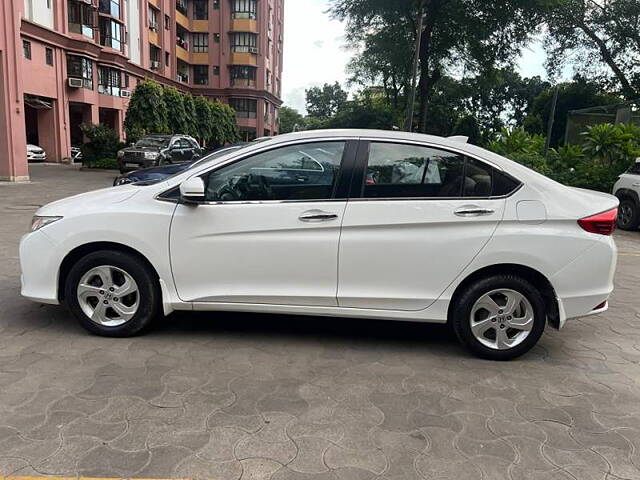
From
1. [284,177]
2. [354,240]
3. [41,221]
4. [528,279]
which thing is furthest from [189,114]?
[528,279]

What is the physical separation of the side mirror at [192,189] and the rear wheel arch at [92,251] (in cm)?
60

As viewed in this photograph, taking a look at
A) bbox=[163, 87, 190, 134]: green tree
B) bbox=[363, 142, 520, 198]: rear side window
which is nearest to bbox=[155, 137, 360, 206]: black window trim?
bbox=[363, 142, 520, 198]: rear side window

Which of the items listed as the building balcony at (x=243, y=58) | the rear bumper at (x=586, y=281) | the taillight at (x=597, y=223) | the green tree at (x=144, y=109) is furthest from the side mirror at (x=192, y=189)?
the building balcony at (x=243, y=58)

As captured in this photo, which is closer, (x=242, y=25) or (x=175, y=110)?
(x=175, y=110)

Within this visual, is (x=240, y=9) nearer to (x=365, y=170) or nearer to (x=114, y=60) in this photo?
(x=114, y=60)

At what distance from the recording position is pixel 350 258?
3895 mm

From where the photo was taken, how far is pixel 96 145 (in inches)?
970

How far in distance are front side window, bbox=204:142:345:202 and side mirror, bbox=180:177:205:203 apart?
13cm

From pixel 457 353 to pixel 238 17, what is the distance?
5549 cm

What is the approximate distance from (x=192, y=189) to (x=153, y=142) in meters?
17.4

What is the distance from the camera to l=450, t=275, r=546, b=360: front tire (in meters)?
3.88

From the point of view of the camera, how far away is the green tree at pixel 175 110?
2867 cm

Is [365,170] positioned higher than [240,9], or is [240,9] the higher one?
[240,9]

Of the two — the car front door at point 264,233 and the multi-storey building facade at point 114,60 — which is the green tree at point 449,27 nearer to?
the multi-storey building facade at point 114,60
